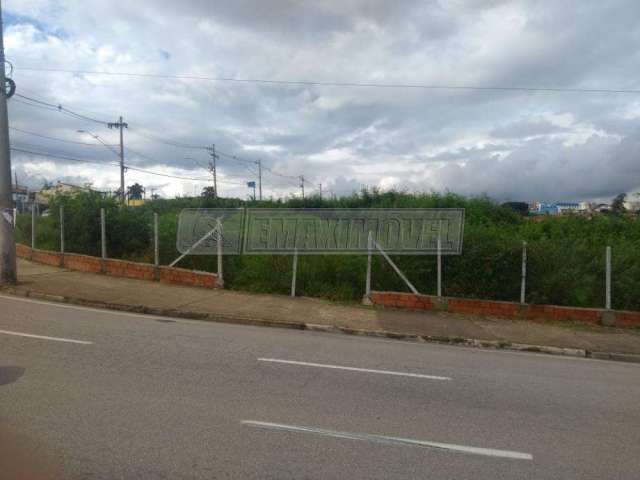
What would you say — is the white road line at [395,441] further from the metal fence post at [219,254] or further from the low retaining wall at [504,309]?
the metal fence post at [219,254]

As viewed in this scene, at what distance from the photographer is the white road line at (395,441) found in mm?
4090

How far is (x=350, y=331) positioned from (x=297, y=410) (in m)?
4.70

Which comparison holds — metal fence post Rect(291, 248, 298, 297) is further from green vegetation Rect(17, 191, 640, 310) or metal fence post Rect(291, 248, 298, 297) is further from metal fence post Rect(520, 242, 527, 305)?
metal fence post Rect(520, 242, 527, 305)

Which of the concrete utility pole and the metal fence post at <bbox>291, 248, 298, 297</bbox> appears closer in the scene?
the concrete utility pole

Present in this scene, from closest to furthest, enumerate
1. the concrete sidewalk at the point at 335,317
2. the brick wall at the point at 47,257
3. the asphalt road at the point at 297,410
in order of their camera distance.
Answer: the asphalt road at the point at 297,410, the concrete sidewalk at the point at 335,317, the brick wall at the point at 47,257

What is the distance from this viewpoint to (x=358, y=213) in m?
13.1

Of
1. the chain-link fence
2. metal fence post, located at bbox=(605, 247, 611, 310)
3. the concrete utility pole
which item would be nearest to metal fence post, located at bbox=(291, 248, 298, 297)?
the chain-link fence

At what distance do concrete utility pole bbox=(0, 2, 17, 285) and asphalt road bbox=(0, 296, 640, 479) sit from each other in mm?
4878

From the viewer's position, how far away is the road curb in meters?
8.85

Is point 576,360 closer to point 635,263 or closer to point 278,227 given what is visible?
point 635,263

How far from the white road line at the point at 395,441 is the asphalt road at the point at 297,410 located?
17 millimetres

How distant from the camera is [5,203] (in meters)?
11.9

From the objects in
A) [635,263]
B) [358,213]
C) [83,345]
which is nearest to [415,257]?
[358,213]

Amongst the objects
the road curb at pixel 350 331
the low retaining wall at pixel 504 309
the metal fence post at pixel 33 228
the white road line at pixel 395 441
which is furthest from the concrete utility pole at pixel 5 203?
the white road line at pixel 395 441
